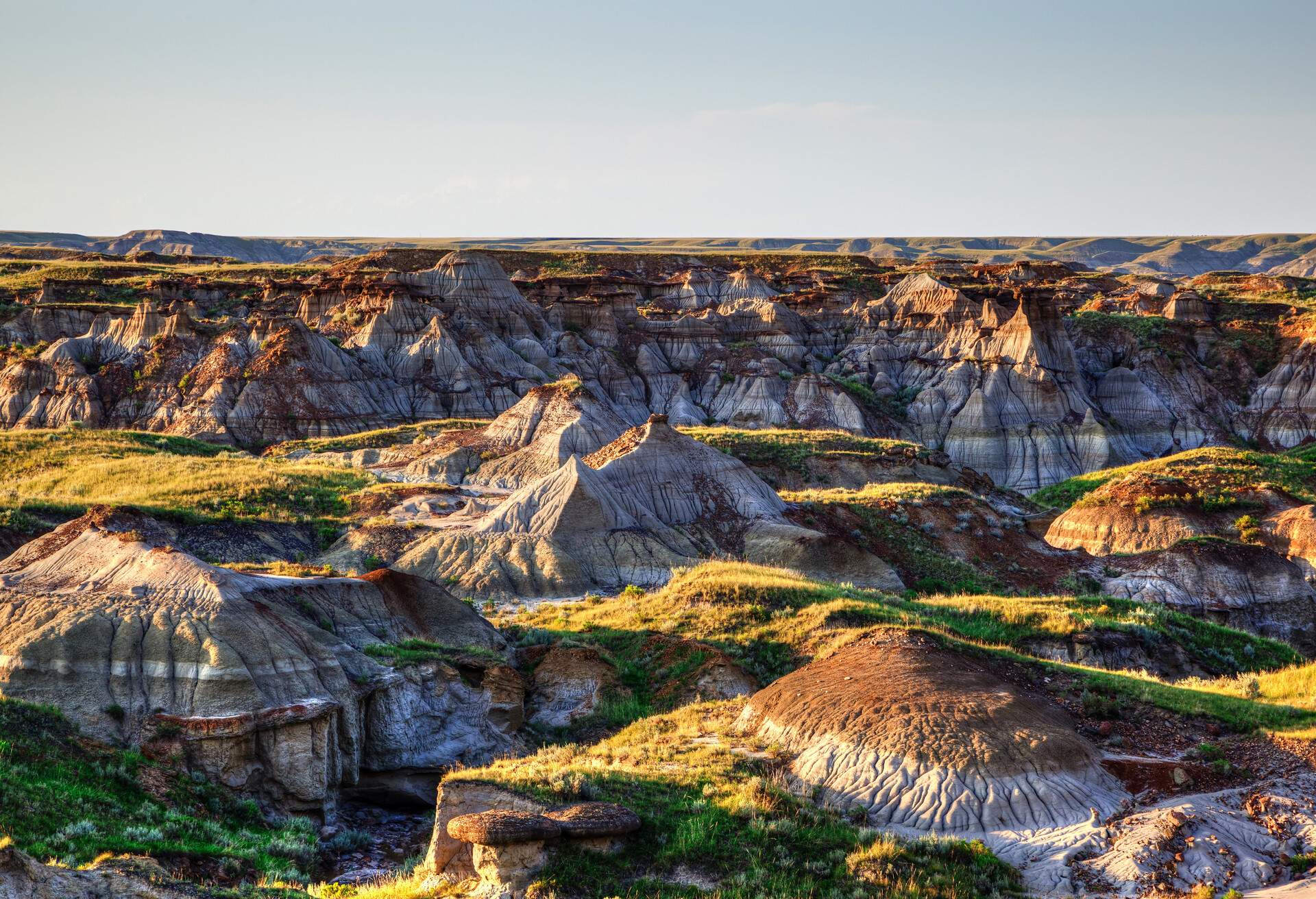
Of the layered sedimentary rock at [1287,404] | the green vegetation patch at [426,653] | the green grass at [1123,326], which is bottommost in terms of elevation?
the layered sedimentary rock at [1287,404]

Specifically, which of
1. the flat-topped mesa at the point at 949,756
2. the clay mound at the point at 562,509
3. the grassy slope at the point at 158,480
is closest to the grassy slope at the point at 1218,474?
the clay mound at the point at 562,509

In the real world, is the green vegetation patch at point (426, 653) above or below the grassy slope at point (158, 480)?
above

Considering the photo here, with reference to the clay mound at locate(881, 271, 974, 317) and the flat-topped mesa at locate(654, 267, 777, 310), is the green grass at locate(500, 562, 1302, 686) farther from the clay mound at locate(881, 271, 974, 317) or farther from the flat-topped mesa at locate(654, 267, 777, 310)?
the flat-topped mesa at locate(654, 267, 777, 310)

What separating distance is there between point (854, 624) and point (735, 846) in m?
11.1

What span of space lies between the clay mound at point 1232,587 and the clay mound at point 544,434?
76.0 feet

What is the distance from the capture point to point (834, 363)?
98.8 meters

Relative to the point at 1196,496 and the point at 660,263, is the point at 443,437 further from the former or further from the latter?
the point at 660,263

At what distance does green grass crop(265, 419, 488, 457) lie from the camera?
62312 mm

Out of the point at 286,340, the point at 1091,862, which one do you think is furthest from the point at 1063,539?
the point at 286,340

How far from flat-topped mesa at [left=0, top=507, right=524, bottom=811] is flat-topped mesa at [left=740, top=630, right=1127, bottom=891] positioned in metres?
6.46

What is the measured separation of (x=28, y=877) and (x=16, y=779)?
18.2 feet

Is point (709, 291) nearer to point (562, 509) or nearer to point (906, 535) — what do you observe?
point (906, 535)

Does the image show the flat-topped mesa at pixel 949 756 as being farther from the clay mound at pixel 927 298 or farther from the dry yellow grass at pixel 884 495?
the clay mound at pixel 927 298

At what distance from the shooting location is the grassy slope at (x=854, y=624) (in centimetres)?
2281
